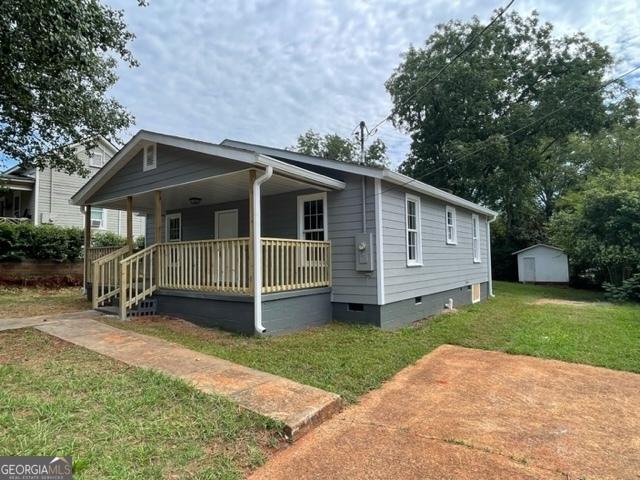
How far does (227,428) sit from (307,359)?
7.45 ft

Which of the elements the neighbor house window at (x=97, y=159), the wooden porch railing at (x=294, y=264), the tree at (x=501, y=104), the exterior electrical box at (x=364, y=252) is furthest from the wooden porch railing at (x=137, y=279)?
the tree at (x=501, y=104)

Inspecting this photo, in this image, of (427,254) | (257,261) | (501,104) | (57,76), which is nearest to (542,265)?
(501,104)

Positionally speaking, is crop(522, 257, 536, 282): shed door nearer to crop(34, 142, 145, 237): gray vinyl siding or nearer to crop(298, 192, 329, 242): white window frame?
crop(298, 192, 329, 242): white window frame

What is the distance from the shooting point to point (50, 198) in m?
18.9

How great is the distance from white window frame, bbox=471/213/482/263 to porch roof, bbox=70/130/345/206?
7.71 metres

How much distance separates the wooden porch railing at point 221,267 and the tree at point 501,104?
15031mm

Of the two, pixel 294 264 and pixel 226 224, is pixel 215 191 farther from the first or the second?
pixel 294 264

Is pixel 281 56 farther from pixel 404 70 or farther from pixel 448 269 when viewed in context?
pixel 404 70

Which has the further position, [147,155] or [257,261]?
[147,155]

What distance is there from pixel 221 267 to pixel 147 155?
401 cm

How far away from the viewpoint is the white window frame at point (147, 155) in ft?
29.9

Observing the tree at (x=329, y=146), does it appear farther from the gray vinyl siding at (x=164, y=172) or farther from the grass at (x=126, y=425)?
the grass at (x=126, y=425)

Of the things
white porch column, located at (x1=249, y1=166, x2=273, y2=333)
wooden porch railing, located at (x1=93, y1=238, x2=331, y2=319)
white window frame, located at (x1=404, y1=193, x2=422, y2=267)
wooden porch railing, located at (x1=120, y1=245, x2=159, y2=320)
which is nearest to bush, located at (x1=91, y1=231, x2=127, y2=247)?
wooden porch railing, located at (x1=93, y1=238, x2=331, y2=319)

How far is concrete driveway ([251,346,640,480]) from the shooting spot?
274 centimetres
